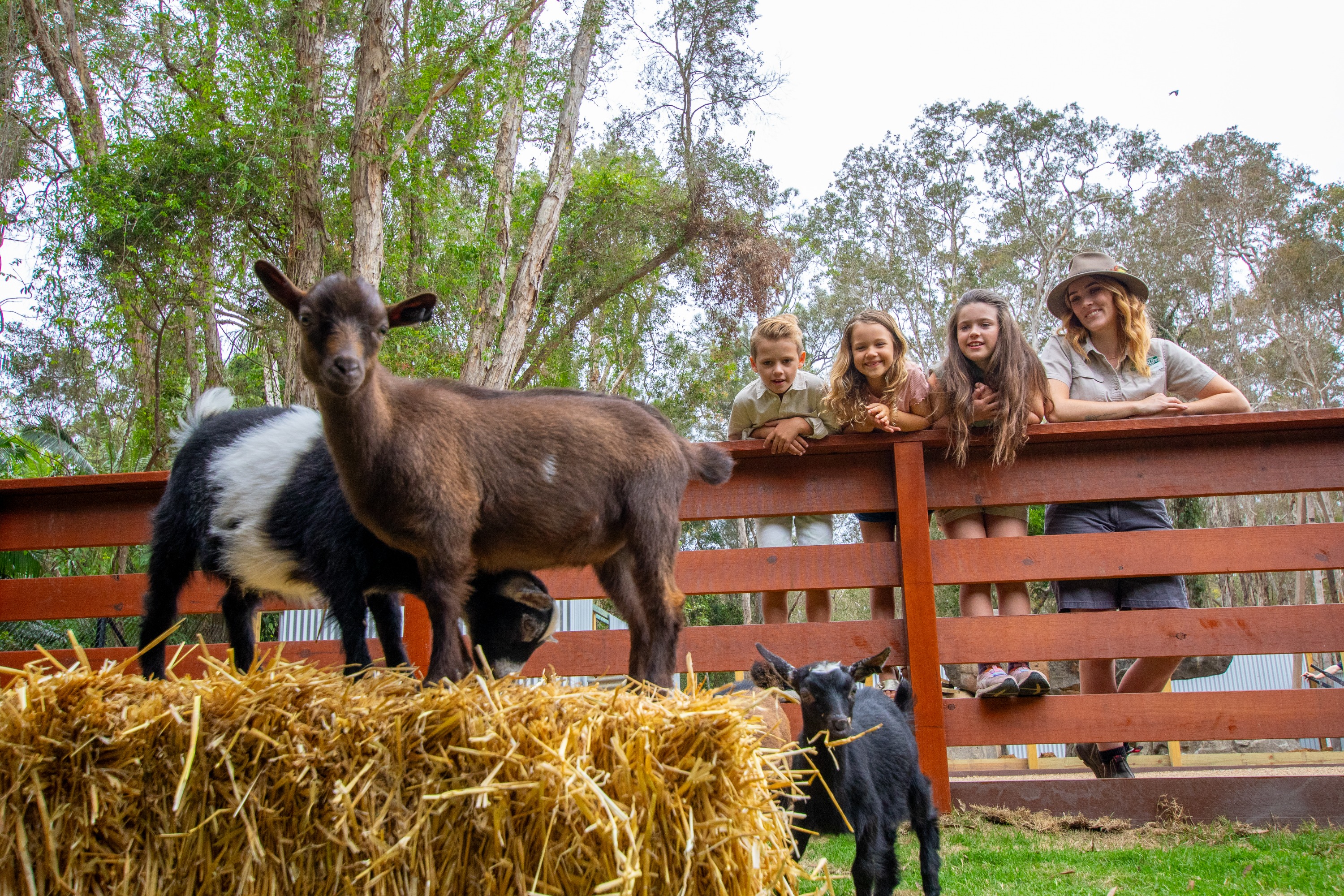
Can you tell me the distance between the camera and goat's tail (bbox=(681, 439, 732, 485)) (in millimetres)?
3148

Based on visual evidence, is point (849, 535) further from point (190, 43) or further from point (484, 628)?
point (484, 628)

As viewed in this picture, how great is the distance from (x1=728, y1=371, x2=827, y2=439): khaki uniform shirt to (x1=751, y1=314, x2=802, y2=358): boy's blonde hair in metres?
0.26

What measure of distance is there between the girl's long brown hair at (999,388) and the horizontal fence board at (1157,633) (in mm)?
891

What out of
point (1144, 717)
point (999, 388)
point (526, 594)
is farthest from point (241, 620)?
point (1144, 717)

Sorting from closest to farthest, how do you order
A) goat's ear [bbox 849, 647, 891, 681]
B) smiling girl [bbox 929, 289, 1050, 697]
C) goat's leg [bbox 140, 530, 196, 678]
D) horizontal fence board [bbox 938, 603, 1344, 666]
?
goat's leg [bbox 140, 530, 196, 678], goat's ear [bbox 849, 647, 891, 681], horizontal fence board [bbox 938, 603, 1344, 666], smiling girl [bbox 929, 289, 1050, 697]

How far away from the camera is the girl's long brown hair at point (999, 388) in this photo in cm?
440

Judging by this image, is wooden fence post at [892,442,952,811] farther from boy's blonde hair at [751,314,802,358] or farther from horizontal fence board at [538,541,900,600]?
boy's blonde hair at [751,314,802,358]

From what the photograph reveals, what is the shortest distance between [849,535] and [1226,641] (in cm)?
2885

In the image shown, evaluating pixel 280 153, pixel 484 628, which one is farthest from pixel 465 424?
pixel 280 153

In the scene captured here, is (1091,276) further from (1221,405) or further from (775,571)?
(775,571)

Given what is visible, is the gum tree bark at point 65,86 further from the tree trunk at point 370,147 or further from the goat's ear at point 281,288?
the goat's ear at point 281,288

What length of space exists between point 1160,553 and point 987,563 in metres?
0.86

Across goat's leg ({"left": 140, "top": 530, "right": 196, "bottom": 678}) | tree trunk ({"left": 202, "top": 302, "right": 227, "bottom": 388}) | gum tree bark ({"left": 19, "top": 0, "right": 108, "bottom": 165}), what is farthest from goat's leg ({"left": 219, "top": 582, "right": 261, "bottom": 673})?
gum tree bark ({"left": 19, "top": 0, "right": 108, "bottom": 165})

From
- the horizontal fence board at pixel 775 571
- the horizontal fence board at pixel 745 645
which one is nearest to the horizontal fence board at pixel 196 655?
the horizontal fence board at pixel 745 645
